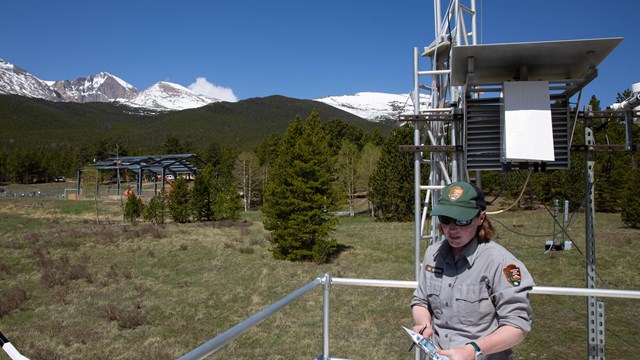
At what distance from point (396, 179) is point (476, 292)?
33.7m

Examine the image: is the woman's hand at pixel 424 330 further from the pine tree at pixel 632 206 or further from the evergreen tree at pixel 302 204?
the pine tree at pixel 632 206

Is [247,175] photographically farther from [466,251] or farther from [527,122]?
[466,251]

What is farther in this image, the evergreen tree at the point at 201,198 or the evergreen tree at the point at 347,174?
the evergreen tree at the point at 347,174

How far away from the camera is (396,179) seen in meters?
35.2

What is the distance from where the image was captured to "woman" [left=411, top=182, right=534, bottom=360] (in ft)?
5.99

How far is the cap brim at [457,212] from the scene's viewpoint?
1.94 meters

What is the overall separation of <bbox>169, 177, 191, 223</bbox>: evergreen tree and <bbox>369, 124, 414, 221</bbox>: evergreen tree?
15.3 m

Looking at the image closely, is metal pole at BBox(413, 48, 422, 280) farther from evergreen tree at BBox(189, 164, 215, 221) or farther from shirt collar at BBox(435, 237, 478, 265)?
evergreen tree at BBox(189, 164, 215, 221)

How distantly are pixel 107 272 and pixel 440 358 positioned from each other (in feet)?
62.2

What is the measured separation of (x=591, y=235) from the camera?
15.3 ft

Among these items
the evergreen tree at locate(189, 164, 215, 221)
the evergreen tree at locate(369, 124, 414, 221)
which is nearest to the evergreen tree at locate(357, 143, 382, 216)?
the evergreen tree at locate(369, 124, 414, 221)

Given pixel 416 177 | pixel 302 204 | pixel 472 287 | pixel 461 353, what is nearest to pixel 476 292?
pixel 472 287

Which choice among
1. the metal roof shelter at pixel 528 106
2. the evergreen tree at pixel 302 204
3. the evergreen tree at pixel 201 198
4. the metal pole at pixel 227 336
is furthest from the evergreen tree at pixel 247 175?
the metal pole at pixel 227 336

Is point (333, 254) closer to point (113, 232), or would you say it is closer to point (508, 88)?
point (113, 232)
